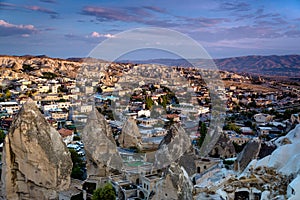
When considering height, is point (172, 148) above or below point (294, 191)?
above

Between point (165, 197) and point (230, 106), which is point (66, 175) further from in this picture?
point (230, 106)

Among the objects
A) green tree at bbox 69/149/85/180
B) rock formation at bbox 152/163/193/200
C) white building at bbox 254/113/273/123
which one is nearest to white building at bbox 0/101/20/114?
green tree at bbox 69/149/85/180

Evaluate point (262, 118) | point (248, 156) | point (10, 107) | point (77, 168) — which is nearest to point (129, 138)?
point (77, 168)

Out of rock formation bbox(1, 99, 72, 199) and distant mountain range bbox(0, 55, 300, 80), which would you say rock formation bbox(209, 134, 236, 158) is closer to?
rock formation bbox(1, 99, 72, 199)

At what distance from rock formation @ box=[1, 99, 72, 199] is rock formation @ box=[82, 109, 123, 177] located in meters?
3.92

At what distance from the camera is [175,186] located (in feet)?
27.9

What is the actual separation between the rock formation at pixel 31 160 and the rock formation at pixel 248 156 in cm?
754

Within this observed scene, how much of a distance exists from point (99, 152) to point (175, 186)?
5371 mm

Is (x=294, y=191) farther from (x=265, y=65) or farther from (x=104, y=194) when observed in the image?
(x=265, y=65)

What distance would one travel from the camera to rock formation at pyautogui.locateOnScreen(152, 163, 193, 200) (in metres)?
8.49

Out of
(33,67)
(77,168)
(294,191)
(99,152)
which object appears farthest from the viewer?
(33,67)

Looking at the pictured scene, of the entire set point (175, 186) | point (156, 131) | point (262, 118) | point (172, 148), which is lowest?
point (262, 118)

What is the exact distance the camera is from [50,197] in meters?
9.12

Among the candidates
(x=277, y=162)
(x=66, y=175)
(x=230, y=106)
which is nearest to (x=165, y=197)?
(x=66, y=175)
